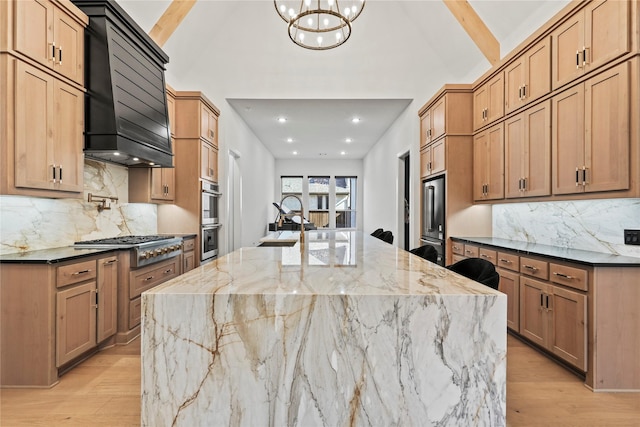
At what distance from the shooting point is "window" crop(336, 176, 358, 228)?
11703 millimetres

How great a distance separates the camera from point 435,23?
15.9 ft

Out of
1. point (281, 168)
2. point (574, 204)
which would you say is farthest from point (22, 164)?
point (281, 168)

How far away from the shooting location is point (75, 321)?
2.47m

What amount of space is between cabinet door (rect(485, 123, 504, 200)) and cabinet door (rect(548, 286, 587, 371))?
1.56 m

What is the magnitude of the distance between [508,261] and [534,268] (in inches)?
14.2

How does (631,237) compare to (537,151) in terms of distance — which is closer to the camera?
(631,237)

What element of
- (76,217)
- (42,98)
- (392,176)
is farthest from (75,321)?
(392,176)

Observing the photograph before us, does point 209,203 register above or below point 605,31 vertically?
below

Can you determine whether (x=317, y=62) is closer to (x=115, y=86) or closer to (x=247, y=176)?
(x=247, y=176)

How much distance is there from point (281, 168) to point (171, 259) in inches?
306

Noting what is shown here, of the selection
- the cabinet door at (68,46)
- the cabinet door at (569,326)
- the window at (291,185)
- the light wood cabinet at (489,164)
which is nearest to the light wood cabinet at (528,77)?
the light wood cabinet at (489,164)

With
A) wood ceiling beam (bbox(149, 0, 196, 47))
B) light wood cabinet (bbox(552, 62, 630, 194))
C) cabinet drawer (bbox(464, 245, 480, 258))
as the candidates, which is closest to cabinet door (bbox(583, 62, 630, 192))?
light wood cabinet (bbox(552, 62, 630, 194))

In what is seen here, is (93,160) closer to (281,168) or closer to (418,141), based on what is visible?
(418,141)

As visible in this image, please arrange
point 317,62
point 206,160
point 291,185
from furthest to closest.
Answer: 1. point 291,185
2. point 317,62
3. point 206,160
